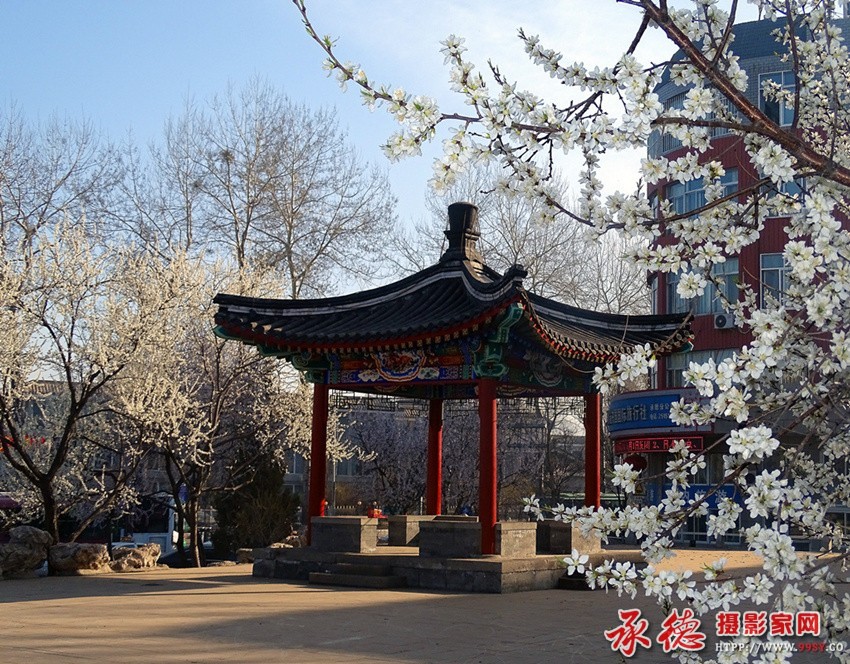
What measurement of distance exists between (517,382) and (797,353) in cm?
1114

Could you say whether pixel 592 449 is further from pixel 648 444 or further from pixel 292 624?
pixel 648 444

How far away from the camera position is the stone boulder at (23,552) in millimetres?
16406

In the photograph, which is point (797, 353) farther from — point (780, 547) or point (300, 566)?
point (300, 566)

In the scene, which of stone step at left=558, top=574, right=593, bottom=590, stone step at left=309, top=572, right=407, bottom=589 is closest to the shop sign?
stone step at left=558, top=574, right=593, bottom=590

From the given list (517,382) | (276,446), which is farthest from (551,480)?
(517,382)

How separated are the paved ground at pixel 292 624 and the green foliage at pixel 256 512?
24.8 ft

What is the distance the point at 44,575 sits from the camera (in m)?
17.1

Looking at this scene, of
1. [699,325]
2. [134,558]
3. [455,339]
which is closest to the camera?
[455,339]

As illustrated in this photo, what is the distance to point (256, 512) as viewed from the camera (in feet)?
76.0

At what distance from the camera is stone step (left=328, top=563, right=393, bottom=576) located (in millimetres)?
15383

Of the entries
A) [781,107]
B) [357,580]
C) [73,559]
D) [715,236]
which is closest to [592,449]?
[357,580]

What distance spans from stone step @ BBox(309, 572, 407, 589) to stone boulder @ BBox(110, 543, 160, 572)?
454cm

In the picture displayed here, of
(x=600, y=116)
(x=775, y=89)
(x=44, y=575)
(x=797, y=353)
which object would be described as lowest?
(x=44, y=575)

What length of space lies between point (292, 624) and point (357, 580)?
444 centimetres
